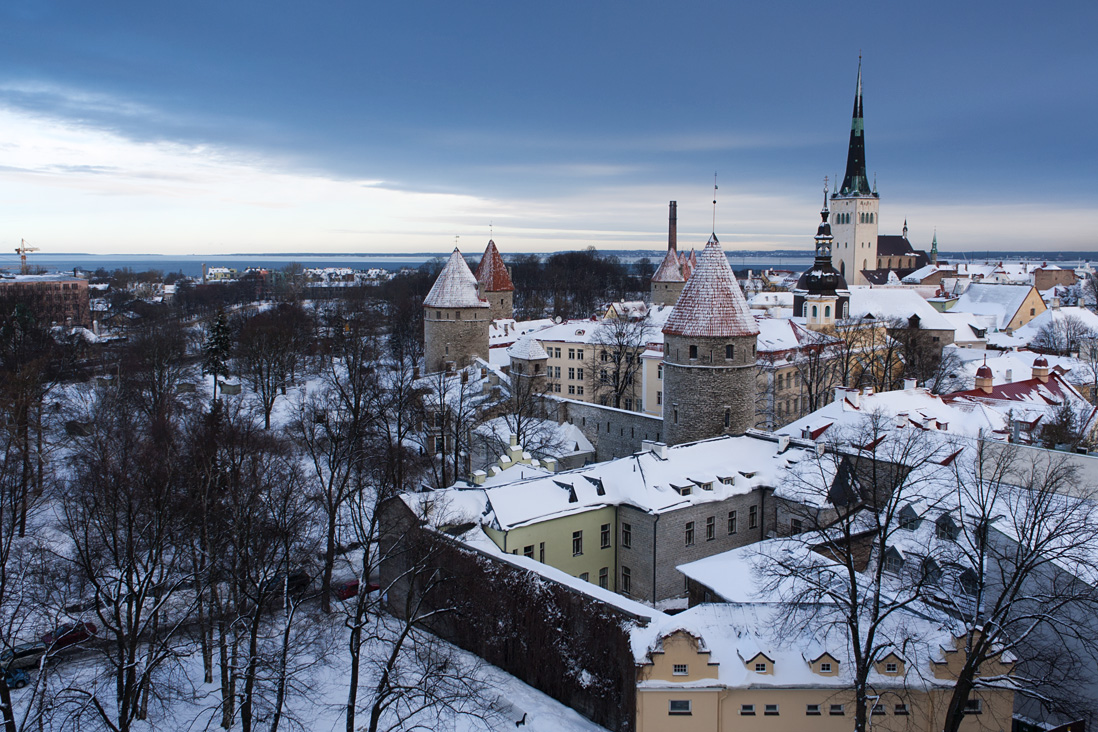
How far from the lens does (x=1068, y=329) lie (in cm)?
6019

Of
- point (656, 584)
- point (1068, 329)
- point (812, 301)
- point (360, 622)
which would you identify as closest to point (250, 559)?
point (360, 622)

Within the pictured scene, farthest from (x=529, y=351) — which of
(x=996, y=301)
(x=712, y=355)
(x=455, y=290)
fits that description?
(x=996, y=301)

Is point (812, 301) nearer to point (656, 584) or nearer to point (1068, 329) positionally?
point (1068, 329)

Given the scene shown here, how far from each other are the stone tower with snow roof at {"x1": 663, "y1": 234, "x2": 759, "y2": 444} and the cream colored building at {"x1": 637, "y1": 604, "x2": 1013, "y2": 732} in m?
12.1

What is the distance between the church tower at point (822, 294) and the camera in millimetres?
51969

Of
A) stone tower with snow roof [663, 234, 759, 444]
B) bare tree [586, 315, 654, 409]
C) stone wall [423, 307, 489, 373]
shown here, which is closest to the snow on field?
stone tower with snow roof [663, 234, 759, 444]

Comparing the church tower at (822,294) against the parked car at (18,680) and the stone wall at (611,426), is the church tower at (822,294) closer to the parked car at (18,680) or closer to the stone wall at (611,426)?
the stone wall at (611,426)

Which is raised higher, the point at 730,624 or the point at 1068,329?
the point at 1068,329

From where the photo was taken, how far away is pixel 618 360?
41.5 metres

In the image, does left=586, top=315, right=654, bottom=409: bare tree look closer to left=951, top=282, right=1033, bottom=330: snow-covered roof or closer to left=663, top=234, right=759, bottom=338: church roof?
left=663, top=234, right=759, bottom=338: church roof

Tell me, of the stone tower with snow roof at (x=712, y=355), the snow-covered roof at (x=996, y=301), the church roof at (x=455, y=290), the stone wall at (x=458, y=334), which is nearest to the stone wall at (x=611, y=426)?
the stone tower with snow roof at (x=712, y=355)

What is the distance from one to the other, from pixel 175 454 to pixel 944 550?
66.1 ft

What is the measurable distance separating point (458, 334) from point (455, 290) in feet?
7.82

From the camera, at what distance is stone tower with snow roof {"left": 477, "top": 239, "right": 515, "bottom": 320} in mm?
58719
